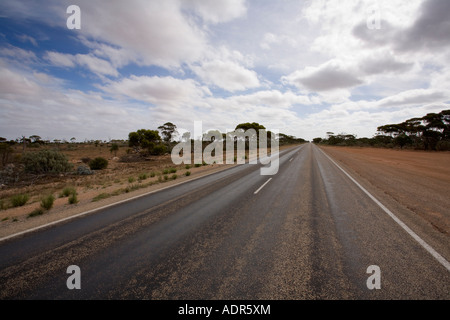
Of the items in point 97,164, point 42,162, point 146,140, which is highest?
point 146,140

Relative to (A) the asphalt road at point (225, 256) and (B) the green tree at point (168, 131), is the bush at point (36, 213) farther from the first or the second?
(B) the green tree at point (168, 131)

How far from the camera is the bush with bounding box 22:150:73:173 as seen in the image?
14.2 m

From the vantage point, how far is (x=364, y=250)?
135 inches

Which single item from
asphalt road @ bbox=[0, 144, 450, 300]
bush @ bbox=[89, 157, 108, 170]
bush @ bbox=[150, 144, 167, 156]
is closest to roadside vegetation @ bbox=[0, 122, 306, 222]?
bush @ bbox=[89, 157, 108, 170]

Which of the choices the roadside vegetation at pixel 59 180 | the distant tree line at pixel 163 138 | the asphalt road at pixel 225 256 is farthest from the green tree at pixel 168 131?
the asphalt road at pixel 225 256

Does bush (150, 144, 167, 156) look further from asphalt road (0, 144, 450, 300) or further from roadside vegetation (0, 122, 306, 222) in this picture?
asphalt road (0, 144, 450, 300)

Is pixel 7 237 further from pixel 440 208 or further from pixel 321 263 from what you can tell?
pixel 440 208

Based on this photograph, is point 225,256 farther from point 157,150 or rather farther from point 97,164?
point 157,150

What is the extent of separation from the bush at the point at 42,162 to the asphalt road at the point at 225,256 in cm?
1349

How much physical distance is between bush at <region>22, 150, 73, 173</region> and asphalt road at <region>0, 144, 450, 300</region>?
13.5 metres

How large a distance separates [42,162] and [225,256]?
18.0 meters

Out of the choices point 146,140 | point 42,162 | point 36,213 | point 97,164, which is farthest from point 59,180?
point 146,140

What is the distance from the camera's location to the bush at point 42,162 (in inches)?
559

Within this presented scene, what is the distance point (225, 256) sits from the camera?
10.8 feet
